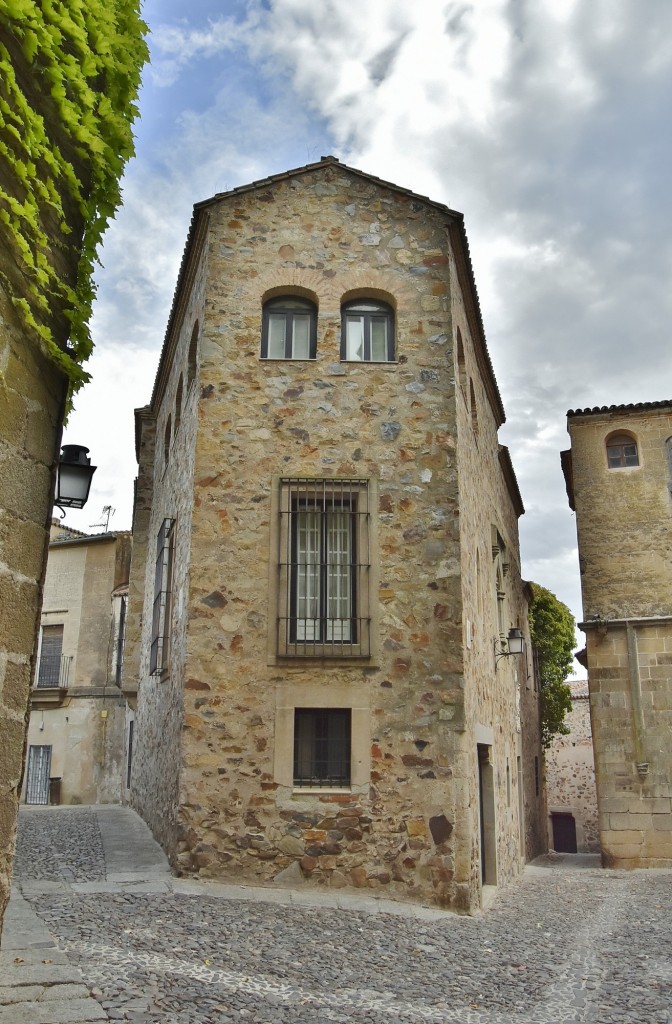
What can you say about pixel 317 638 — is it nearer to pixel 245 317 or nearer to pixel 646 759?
pixel 245 317

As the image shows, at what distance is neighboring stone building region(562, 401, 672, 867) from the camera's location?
604 inches

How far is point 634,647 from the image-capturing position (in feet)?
53.2

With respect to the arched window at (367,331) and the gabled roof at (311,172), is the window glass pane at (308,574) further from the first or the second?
the gabled roof at (311,172)

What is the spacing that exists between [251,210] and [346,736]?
257 inches

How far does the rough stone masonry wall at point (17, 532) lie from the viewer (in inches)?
120

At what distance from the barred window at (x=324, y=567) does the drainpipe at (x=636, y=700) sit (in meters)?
8.64

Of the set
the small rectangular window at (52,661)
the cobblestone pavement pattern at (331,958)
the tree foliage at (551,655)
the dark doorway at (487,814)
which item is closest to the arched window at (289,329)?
the dark doorway at (487,814)

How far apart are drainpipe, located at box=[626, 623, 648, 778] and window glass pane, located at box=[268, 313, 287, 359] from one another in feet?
31.6

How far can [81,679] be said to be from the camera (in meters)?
22.5

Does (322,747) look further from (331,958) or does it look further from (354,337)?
(354,337)

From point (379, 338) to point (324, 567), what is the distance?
3005 millimetres

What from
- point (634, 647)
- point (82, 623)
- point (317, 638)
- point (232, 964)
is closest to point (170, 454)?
point (317, 638)

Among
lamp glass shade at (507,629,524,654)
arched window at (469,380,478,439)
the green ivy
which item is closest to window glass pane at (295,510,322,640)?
arched window at (469,380,478,439)

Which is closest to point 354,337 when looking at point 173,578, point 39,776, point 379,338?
point 379,338
